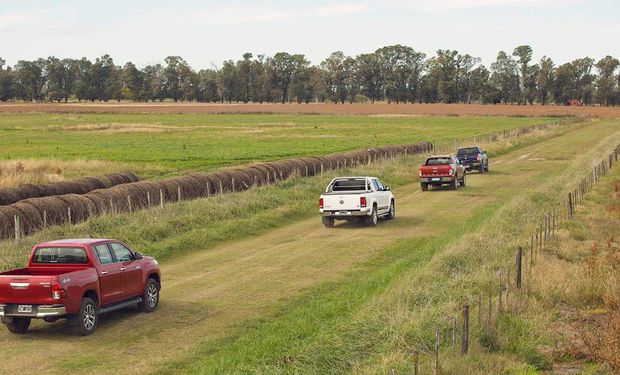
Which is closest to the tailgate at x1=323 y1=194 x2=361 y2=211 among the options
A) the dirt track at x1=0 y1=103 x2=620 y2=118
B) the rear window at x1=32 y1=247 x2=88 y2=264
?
the rear window at x1=32 y1=247 x2=88 y2=264

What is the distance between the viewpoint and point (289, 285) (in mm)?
20797

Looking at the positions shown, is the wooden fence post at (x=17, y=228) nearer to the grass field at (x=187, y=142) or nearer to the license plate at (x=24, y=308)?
the license plate at (x=24, y=308)

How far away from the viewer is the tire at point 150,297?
707 inches

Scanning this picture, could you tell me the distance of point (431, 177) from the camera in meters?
44.2

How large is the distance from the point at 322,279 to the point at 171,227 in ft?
27.4

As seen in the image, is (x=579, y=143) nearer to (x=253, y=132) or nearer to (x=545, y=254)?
(x=253, y=132)

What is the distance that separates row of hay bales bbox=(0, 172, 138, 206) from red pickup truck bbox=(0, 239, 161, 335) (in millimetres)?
14450

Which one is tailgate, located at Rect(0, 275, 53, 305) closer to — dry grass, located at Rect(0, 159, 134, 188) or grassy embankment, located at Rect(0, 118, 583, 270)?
grassy embankment, located at Rect(0, 118, 583, 270)

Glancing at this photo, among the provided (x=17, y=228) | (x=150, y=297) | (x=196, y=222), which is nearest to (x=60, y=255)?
(x=150, y=297)

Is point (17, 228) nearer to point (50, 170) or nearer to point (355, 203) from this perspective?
point (355, 203)

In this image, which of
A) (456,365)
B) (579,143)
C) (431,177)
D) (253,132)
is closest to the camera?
(456,365)

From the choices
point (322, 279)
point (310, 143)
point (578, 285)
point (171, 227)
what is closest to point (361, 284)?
point (322, 279)

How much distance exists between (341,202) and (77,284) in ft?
53.5

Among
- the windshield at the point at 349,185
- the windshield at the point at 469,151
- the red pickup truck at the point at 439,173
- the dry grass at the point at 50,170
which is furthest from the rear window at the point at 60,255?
the windshield at the point at 469,151
